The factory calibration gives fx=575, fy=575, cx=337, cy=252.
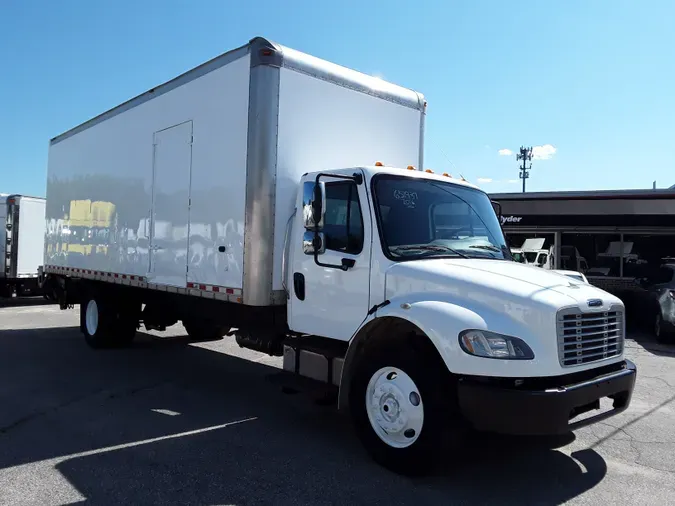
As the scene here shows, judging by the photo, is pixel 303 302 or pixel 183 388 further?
pixel 183 388

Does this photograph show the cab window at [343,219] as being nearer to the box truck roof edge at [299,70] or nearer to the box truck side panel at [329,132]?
the box truck side panel at [329,132]

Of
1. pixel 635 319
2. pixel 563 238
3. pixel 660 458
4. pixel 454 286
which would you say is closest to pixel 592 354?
pixel 454 286

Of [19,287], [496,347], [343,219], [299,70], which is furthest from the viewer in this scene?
[19,287]

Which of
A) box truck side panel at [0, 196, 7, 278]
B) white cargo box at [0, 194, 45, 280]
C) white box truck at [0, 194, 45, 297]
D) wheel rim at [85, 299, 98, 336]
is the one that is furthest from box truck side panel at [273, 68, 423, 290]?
box truck side panel at [0, 196, 7, 278]

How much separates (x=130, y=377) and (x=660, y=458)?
20.2 feet

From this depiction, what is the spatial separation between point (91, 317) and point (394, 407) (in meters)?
7.16

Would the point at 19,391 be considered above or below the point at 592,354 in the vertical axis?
below

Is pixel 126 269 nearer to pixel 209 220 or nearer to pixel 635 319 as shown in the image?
pixel 209 220

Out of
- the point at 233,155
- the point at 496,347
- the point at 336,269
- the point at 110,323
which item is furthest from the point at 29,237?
the point at 496,347

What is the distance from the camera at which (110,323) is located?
948 centimetres

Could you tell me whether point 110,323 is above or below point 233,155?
below

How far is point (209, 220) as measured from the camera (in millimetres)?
6340

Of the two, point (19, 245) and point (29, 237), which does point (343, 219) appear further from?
point (29, 237)

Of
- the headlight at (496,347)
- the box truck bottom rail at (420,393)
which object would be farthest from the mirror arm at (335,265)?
the headlight at (496,347)
